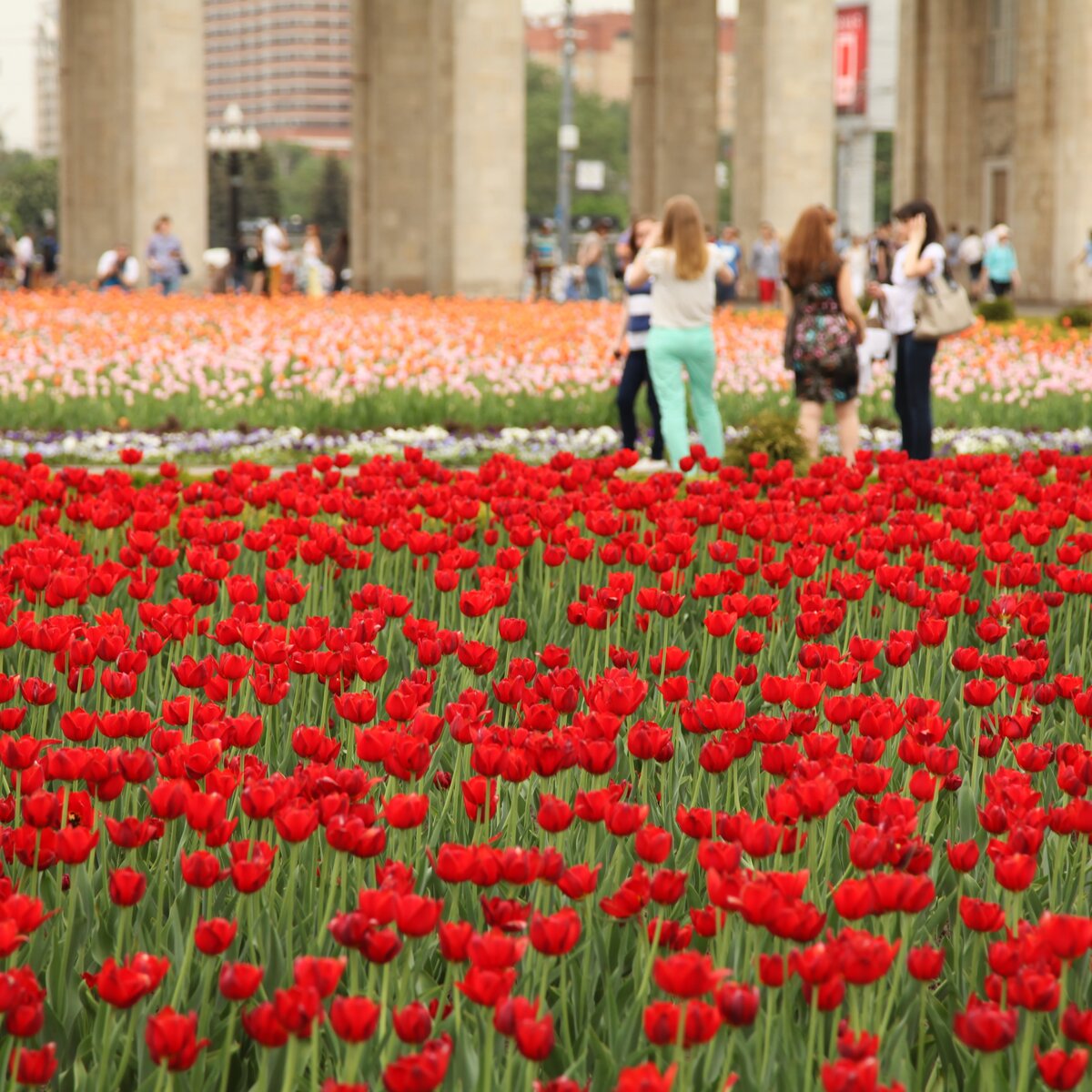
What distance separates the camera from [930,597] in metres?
5.91

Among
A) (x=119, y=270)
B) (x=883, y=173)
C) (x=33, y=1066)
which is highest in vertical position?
(x=883, y=173)

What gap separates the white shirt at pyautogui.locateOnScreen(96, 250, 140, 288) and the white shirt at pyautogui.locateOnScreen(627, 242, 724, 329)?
20218 mm

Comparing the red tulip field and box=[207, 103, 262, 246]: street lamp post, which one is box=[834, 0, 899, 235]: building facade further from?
the red tulip field

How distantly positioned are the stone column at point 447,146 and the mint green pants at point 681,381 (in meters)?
20.3

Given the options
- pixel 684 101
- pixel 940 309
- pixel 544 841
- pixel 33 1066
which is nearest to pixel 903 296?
pixel 940 309

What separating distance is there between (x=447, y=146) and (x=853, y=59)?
2941 inches

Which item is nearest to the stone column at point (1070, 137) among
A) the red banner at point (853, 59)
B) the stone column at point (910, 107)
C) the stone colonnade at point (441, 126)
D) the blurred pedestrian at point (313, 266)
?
the stone colonnade at point (441, 126)

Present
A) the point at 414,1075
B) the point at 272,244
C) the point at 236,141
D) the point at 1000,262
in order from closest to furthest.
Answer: the point at 414,1075 → the point at 272,244 → the point at 1000,262 → the point at 236,141

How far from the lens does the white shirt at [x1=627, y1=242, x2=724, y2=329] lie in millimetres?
12492

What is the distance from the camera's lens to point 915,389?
1291cm

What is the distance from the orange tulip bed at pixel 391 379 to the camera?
16.0 meters

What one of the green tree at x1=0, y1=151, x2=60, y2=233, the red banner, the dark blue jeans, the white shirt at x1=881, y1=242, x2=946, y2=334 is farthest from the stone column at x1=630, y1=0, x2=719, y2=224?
the green tree at x1=0, y1=151, x2=60, y2=233

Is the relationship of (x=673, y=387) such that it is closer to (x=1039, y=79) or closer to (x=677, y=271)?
(x=677, y=271)

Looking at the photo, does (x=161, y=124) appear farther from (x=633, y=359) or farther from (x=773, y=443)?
(x=773, y=443)
